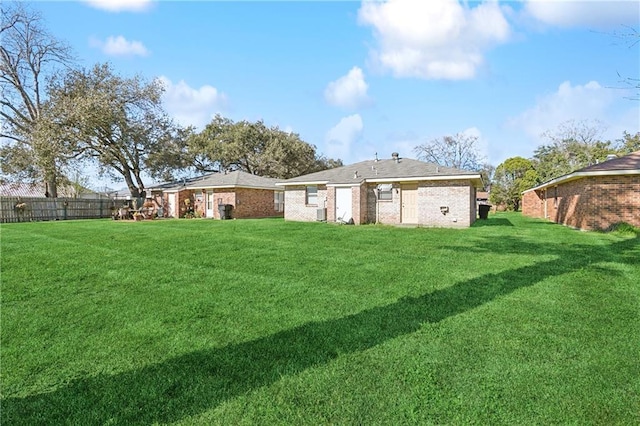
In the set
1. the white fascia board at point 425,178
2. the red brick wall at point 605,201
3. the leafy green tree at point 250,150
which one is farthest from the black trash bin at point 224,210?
the red brick wall at point 605,201

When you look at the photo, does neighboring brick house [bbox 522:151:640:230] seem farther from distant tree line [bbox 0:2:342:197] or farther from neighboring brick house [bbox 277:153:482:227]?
distant tree line [bbox 0:2:342:197]

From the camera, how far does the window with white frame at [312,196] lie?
2083 centimetres

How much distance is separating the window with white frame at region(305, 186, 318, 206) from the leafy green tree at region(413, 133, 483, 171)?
108 ft

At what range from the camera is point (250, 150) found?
37.8 metres

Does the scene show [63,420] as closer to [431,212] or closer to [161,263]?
[161,263]

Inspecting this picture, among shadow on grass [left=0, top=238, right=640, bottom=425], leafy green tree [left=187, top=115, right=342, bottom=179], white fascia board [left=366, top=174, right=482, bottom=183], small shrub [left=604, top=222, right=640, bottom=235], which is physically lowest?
shadow on grass [left=0, top=238, right=640, bottom=425]

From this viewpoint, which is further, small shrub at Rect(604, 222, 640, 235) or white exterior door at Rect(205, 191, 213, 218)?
white exterior door at Rect(205, 191, 213, 218)

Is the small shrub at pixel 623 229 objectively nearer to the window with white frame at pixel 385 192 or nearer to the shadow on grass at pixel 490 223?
the shadow on grass at pixel 490 223

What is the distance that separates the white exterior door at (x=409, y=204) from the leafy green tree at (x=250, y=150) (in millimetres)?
20155

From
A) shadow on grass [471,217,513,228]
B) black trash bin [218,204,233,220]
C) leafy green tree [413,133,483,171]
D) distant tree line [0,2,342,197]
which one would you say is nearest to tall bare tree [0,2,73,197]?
distant tree line [0,2,342,197]

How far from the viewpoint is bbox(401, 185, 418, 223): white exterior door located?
58.9 feet

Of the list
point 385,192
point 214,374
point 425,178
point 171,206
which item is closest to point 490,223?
point 425,178

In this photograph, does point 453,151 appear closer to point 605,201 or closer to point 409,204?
point 409,204

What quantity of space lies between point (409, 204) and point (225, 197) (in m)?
12.7
